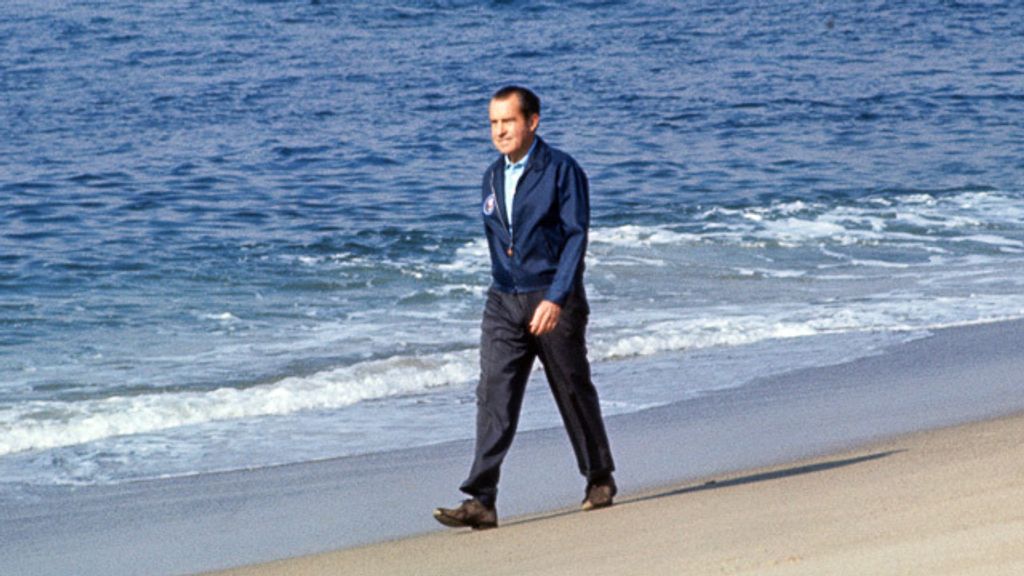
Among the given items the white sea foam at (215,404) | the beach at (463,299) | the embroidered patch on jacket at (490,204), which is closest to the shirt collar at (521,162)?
the embroidered patch on jacket at (490,204)

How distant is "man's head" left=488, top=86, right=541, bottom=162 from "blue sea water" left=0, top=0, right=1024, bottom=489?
2.42 metres

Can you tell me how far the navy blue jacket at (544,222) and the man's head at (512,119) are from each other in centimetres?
7

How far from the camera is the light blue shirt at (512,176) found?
18.2ft

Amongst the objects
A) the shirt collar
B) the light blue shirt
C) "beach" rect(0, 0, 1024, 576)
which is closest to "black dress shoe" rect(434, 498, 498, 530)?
"beach" rect(0, 0, 1024, 576)

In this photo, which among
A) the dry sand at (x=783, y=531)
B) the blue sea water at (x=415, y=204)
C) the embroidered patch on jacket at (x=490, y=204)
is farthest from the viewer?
the blue sea water at (x=415, y=204)

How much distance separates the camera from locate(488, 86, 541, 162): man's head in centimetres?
549

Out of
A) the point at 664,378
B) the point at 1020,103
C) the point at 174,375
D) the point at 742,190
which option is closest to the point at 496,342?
the point at 664,378

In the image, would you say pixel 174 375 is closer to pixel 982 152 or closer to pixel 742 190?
pixel 742 190

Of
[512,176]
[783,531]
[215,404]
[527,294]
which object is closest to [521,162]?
[512,176]

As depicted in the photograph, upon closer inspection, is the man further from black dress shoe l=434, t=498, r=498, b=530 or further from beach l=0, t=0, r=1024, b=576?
beach l=0, t=0, r=1024, b=576

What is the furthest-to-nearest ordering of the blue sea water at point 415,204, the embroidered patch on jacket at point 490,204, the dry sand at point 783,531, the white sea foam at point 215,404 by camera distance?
the blue sea water at point 415,204 < the white sea foam at point 215,404 < the embroidered patch on jacket at point 490,204 < the dry sand at point 783,531

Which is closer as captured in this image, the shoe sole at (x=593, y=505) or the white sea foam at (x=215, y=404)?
the shoe sole at (x=593, y=505)

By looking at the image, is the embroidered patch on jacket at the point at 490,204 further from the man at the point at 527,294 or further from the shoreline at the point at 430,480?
the shoreline at the point at 430,480

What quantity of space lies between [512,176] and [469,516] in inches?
46.1
